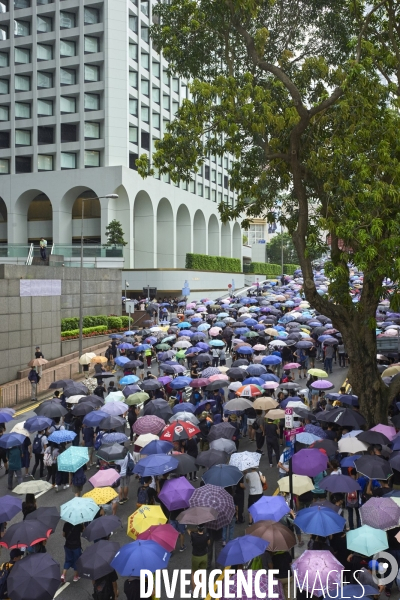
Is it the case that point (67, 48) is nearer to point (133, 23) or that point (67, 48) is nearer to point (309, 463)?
point (133, 23)

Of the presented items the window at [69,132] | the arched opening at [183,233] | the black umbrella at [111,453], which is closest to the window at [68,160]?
the window at [69,132]

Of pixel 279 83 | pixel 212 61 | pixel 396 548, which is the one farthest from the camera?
pixel 212 61

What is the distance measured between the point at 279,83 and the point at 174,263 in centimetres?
4660

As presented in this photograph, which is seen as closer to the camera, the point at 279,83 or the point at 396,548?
the point at 396,548

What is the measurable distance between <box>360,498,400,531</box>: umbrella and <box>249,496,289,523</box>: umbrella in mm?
1219

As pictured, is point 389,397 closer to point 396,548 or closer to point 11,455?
point 396,548

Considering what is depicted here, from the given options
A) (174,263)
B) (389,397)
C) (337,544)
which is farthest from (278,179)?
(174,263)

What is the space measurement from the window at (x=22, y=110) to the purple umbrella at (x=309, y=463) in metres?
50.6

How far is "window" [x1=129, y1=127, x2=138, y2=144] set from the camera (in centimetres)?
5506

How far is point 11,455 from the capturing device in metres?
14.0

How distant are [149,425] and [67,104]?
45.7 meters

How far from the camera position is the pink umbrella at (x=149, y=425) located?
1429cm

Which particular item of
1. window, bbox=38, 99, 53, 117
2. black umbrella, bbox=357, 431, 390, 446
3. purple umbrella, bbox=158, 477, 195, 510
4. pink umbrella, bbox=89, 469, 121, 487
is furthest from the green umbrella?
window, bbox=38, 99, 53, 117

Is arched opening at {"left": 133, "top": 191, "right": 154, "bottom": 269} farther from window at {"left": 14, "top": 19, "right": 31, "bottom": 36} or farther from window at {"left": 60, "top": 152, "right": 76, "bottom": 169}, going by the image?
window at {"left": 14, "top": 19, "right": 31, "bottom": 36}
